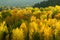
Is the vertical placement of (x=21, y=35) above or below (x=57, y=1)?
above

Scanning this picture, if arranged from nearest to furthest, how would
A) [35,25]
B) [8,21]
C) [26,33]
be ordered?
[26,33]
[35,25]
[8,21]

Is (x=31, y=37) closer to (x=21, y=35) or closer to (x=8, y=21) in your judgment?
(x=21, y=35)

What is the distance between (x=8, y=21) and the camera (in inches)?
3113

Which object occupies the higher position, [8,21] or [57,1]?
[8,21]

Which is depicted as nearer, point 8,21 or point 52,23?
point 52,23

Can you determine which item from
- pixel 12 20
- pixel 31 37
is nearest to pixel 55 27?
A: pixel 31 37

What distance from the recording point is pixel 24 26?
70000mm

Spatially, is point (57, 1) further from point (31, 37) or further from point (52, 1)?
point (31, 37)

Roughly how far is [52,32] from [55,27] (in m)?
2.90

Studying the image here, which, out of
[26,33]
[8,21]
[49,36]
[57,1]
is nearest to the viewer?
[49,36]

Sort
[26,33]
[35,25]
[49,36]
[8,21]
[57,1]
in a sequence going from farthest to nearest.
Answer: [57,1], [8,21], [35,25], [26,33], [49,36]

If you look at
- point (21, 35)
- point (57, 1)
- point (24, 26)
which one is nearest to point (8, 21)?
point (24, 26)

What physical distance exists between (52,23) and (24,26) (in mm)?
6859

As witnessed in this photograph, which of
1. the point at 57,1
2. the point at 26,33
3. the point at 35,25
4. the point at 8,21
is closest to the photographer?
the point at 26,33
